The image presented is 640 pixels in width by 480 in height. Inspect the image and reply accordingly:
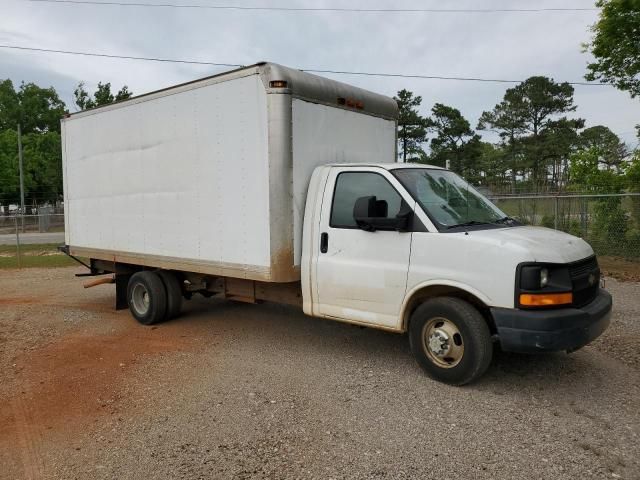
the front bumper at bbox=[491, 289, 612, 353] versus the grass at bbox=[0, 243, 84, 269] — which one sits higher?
the front bumper at bbox=[491, 289, 612, 353]

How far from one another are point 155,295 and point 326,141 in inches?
135

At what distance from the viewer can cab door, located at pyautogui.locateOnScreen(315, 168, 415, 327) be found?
5094 mm

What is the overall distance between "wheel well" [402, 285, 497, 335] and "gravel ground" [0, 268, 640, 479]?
61 centimetres

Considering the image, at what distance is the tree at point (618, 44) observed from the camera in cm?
1333

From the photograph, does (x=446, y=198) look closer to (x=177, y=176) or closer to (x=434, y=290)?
(x=434, y=290)

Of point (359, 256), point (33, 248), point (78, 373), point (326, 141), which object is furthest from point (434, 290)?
point (33, 248)

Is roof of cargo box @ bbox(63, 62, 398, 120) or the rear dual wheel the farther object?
the rear dual wheel

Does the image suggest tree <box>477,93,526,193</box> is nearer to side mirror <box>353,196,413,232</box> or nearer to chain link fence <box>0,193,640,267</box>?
chain link fence <box>0,193,640,267</box>

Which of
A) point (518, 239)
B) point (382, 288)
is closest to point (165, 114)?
point (382, 288)

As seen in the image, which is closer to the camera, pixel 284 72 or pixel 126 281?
pixel 284 72

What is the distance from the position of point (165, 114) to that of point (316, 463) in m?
4.98

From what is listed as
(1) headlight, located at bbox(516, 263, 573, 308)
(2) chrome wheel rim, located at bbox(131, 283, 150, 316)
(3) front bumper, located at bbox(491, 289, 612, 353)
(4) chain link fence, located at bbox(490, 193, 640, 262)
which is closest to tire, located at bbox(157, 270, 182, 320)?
(2) chrome wheel rim, located at bbox(131, 283, 150, 316)

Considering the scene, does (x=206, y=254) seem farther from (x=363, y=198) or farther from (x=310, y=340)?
(x=363, y=198)

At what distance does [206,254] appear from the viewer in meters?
6.45
